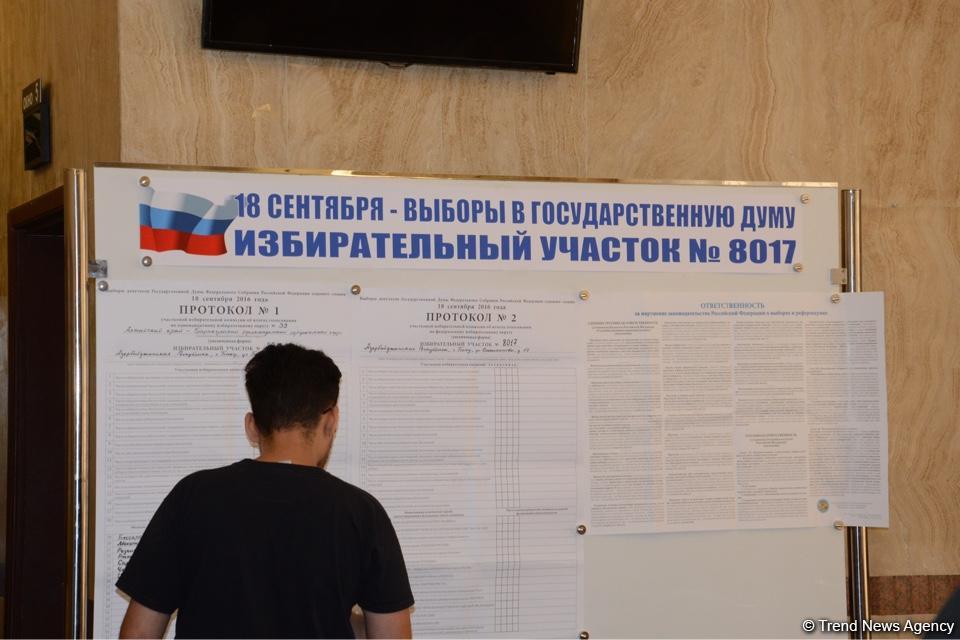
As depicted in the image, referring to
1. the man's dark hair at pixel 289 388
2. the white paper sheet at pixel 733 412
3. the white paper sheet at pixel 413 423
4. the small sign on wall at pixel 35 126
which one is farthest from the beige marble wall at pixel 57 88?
the white paper sheet at pixel 733 412

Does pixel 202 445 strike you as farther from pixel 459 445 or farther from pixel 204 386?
pixel 459 445

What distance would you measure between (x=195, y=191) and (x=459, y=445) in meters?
0.91

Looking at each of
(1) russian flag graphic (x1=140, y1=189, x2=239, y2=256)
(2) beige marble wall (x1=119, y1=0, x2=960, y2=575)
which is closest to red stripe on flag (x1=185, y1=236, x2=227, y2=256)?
(1) russian flag graphic (x1=140, y1=189, x2=239, y2=256)

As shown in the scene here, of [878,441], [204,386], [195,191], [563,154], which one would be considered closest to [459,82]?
[563,154]

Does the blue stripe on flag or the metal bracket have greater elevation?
the blue stripe on flag

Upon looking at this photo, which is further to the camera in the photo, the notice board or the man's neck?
the notice board

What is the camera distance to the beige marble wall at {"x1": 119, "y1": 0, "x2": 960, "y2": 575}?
3.06 meters

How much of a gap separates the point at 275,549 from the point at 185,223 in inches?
41.3

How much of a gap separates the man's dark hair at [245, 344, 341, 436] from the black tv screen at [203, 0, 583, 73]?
3.84 feet

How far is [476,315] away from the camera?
278 cm

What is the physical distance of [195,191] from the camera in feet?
8.64

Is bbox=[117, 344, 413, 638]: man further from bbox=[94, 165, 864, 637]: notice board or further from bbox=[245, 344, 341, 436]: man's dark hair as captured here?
bbox=[94, 165, 864, 637]: notice board

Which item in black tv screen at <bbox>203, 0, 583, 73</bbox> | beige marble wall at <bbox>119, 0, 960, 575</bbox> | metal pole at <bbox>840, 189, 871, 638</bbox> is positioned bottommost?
metal pole at <bbox>840, 189, 871, 638</bbox>

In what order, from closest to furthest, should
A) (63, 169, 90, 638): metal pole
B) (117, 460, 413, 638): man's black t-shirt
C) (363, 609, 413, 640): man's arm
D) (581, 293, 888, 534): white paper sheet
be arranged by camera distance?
(117, 460, 413, 638): man's black t-shirt
(363, 609, 413, 640): man's arm
(63, 169, 90, 638): metal pole
(581, 293, 888, 534): white paper sheet
